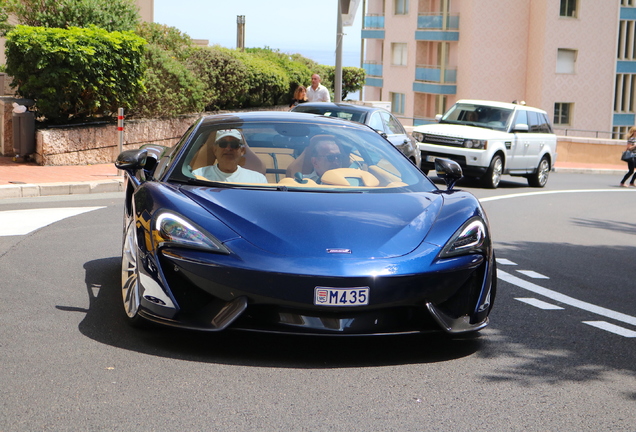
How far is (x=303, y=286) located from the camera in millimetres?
4699

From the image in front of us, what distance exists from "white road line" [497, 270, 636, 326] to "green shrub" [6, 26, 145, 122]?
10.4 meters

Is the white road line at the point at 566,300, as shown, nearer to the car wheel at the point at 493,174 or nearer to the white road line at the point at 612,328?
the white road line at the point at 612,328

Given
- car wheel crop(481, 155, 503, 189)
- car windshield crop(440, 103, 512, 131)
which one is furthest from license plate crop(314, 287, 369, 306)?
car windshield crop(440, 103, 512, 131)

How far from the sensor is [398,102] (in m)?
66.7

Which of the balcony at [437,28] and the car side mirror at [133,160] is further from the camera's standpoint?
the balcony at [437,28]

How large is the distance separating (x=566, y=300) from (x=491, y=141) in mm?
11888

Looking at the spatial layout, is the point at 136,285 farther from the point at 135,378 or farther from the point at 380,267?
the point at 380,267

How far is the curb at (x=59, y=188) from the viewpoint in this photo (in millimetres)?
13031

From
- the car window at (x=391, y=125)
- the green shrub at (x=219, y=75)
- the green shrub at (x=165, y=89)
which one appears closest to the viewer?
the car window at (x=391, y=125)

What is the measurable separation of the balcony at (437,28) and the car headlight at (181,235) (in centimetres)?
5689

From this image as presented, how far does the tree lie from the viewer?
18422mm

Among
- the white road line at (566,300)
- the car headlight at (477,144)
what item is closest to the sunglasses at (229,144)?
the white road line at (566,300)

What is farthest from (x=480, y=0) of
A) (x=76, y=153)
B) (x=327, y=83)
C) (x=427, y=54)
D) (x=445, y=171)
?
(x=445, y=171)

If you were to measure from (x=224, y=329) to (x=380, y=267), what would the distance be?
868 millimetres
